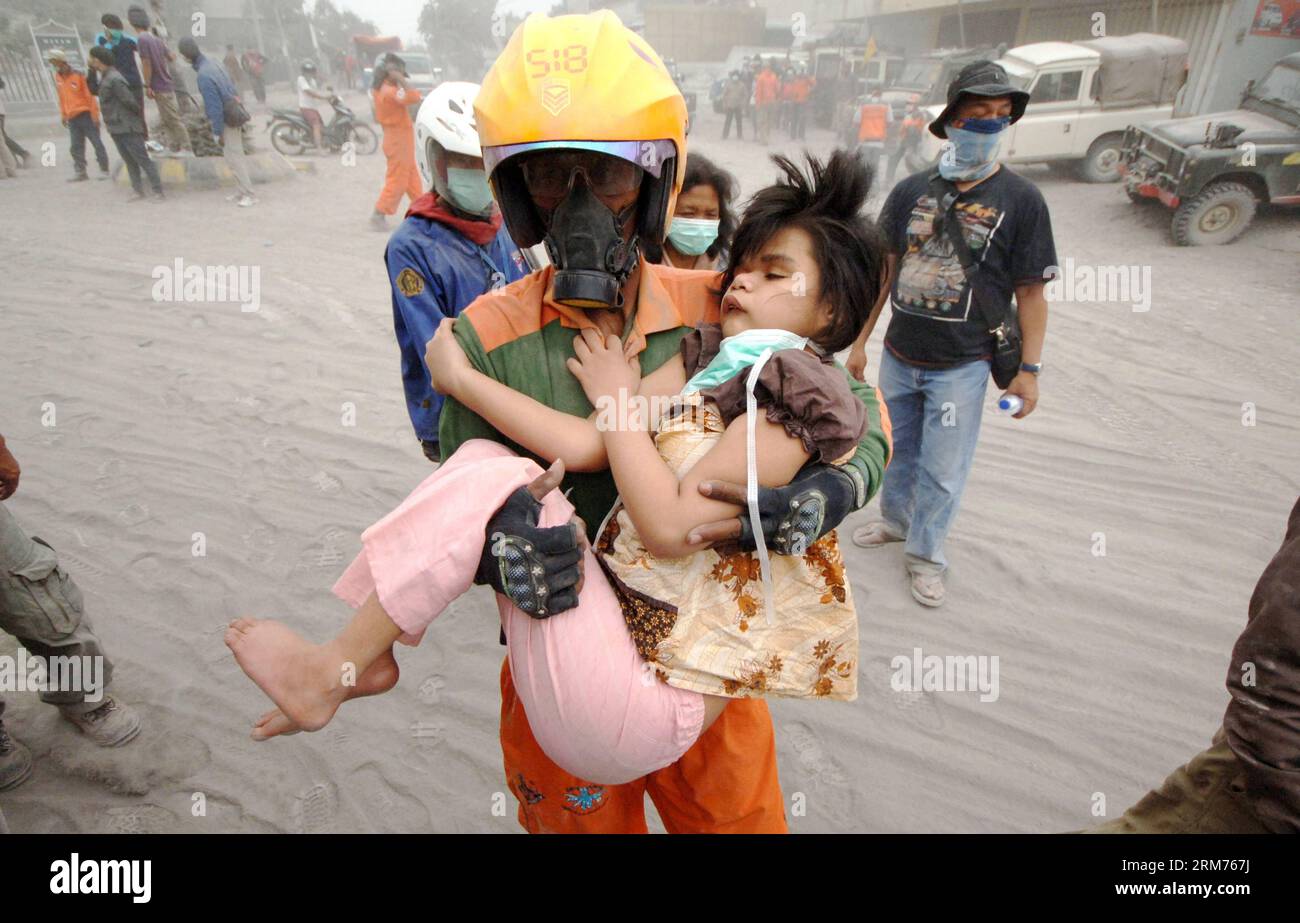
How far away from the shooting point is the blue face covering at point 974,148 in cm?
298

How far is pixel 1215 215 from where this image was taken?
27.5ft

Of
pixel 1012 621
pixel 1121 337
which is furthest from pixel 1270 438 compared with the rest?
pixel 1012 621

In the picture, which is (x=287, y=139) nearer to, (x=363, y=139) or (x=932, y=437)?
(x=363, y=139)

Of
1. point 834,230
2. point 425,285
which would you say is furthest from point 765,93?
point 834,230

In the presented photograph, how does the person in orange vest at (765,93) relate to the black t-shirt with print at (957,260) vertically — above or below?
above

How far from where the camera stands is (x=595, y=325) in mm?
1483

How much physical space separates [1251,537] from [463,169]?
4.41 m

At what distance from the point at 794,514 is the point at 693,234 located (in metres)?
2.23

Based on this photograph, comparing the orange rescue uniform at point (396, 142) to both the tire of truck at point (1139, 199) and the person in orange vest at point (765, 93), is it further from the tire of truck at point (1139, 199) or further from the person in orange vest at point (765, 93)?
the person in orange vest at point (765, 93)

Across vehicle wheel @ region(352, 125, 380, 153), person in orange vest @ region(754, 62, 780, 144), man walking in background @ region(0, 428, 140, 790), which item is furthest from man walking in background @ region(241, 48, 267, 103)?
man walking in background @ region(0, 428, 140, 790)

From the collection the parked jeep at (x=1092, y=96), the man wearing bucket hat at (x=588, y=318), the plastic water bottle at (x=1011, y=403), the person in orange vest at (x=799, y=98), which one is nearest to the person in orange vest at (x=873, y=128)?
the parked jeep at (x=1092, y=96)

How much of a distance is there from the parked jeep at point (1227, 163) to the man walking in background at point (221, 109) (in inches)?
498

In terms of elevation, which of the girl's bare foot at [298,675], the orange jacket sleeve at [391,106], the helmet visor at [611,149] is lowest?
the girl's bare foot at [298,675]
